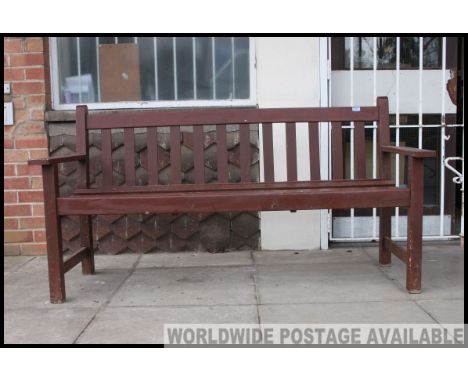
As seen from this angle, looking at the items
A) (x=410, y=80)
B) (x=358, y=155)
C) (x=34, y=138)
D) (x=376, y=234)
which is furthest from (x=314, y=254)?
(x=34, y=138)

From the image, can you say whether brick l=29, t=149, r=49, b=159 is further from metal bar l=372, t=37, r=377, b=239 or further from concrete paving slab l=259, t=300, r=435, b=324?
metal bar l=372, t=37, r=377, b=239

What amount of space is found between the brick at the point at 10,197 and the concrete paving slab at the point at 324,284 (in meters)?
1.97

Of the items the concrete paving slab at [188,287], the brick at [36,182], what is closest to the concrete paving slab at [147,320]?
the concrete paving slab at [188,287]

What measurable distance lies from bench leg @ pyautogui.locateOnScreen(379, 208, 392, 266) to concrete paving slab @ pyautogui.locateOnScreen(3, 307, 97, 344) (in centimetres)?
200

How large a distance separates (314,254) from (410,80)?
1.59 metres

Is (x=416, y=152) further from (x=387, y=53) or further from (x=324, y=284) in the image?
(x=387, y=53)

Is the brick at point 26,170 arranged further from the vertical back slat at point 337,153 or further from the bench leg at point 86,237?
the vertical back slat at point 337,153

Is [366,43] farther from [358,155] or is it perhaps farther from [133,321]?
[133,321]

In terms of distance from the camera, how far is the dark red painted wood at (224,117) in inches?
139

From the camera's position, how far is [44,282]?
3.49m

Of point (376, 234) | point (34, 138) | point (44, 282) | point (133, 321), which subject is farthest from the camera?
point (376, 234)

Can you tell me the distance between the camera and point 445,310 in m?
2.82

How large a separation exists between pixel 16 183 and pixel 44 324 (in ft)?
5.43

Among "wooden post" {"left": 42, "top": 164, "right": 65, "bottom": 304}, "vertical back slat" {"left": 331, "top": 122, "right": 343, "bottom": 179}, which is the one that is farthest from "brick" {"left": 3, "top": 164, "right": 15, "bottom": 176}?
"vertical back slat" {"left": 331, "top": 122, "right": 343, "bottom": 179}
